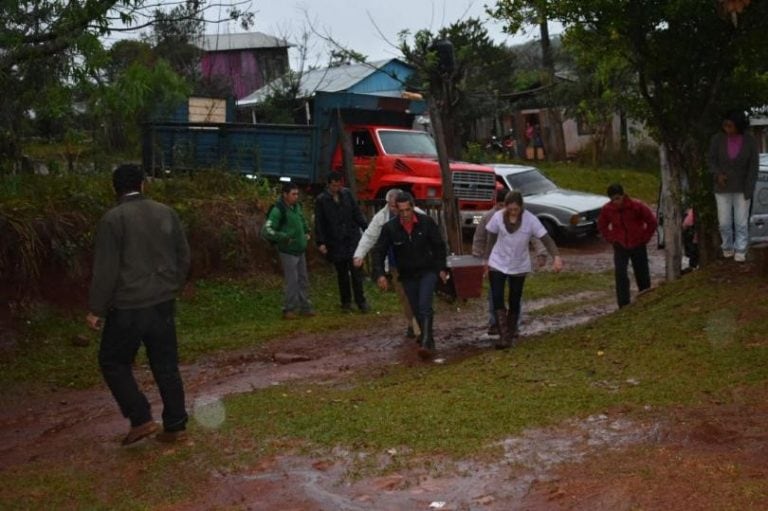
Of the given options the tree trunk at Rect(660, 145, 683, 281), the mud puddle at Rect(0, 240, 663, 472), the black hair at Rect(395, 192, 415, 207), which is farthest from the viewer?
the tree trunk at Rect(660, 145, 683, 281)

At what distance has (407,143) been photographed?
23.0 meters

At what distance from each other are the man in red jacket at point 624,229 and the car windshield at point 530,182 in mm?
11300

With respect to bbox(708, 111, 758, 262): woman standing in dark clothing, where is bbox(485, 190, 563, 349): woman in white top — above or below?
below

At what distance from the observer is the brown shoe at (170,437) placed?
25.6 ft

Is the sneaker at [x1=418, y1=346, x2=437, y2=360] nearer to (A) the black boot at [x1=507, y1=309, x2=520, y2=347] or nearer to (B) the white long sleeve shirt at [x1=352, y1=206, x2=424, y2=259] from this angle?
(A) the black boot at [x1=507, y1=309, x2=520, y2=347]

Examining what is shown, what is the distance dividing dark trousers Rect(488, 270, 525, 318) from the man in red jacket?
7.86 feet

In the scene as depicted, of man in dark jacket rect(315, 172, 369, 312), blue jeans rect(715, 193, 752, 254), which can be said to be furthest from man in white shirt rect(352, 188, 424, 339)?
blue jeans rect(715, 193, 752, 254)

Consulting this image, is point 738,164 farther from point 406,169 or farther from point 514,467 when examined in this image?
point 406,169

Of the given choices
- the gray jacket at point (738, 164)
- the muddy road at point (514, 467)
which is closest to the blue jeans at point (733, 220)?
the gray jacket at point (738, 164)

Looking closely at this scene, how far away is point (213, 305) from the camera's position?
1528cm

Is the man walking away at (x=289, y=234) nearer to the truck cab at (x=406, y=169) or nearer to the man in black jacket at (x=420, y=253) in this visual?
the man in black jacket at (x=420, y=253)

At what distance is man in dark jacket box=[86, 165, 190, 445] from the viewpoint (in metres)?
7.56

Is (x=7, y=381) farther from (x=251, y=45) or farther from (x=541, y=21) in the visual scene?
(x=251, y=45)

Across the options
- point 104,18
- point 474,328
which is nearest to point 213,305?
point 474,328
